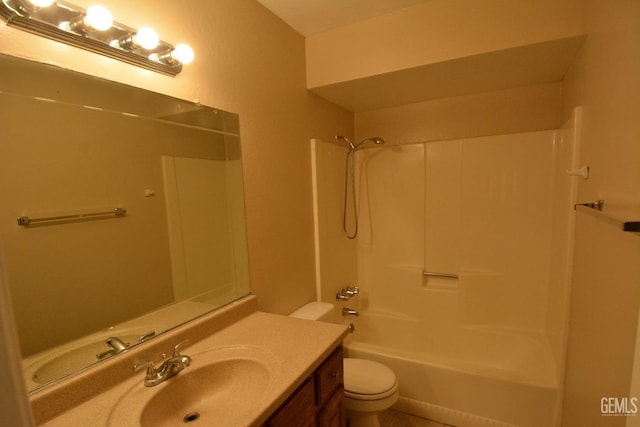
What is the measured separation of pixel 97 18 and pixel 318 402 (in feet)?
4.76

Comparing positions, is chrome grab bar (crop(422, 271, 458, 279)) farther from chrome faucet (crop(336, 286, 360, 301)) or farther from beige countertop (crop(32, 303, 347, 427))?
beige countertop (crop(32, 303, 347, 427))

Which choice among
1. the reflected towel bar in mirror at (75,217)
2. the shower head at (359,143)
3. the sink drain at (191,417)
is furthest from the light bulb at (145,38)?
the shower head at (359,143)

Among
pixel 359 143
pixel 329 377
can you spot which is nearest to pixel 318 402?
pixel 329 377

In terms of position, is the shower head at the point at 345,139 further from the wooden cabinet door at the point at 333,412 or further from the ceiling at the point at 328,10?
the wooden cabinet door at the point at 333,412

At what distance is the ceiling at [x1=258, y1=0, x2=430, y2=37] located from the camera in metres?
1.65

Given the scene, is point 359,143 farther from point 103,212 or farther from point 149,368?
point 149,368

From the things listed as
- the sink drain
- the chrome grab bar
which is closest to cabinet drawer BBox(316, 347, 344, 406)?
the sink drain

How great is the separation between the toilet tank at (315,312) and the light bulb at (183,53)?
4.79 ft

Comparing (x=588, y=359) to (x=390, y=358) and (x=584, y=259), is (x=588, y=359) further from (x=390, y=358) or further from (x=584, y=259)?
(x=390, y=358)

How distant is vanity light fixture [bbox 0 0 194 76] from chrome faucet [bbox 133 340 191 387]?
103 cm

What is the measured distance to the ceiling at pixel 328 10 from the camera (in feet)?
5.41

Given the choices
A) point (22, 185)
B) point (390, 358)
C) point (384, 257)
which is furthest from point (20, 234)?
point (384, 257)

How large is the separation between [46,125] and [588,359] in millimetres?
2159

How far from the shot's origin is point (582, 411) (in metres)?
1.31
